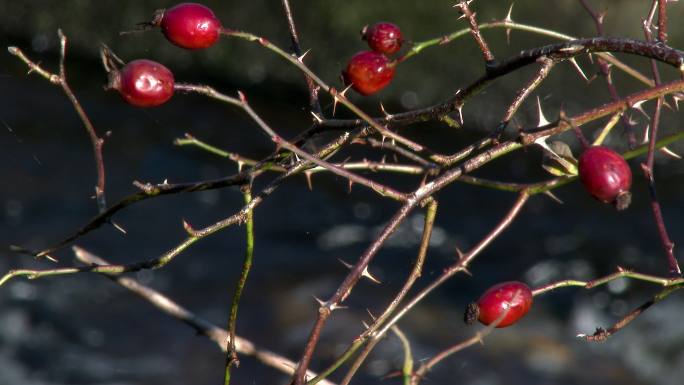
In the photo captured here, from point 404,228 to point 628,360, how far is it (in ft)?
3.78

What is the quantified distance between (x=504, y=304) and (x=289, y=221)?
323 cm

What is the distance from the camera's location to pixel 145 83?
951 millimetres

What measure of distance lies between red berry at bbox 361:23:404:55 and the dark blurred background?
221cm

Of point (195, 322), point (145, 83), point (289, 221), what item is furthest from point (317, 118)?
point (289, 221)

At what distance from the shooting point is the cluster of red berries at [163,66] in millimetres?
953

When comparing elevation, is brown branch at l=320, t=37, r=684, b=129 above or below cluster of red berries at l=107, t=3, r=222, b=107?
below

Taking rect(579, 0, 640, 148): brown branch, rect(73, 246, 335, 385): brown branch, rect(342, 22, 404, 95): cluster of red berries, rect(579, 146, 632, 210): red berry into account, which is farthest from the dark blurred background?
rect(579, 146, 632, 210): red berry

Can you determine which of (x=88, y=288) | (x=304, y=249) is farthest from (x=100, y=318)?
(x=304, y=249)

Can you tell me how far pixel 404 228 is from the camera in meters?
4.25

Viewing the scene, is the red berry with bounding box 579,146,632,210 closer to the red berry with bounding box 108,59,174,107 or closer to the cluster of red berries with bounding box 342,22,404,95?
the cluster of red berries with bounding box 342,22,404,95

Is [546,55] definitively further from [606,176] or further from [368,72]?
[368,72]

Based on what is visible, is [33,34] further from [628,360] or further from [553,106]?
[628,360]

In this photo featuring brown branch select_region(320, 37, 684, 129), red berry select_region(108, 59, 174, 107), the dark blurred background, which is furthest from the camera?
the dark blurred background

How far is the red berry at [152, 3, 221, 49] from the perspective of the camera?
3.33 feet
